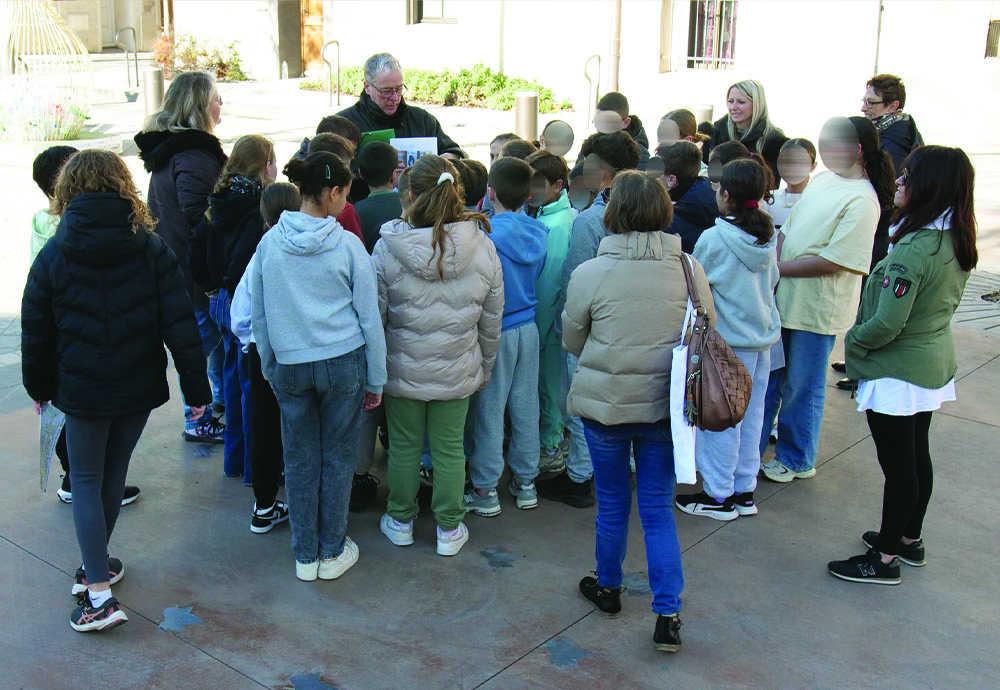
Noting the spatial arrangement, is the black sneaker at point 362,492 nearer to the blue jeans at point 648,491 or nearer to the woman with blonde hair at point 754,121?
the blue jeans at point 648,491

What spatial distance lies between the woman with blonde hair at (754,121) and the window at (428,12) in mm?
17135

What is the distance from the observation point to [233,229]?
172 inches

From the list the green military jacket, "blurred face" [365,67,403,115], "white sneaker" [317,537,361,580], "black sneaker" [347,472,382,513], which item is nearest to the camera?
the green military jacket

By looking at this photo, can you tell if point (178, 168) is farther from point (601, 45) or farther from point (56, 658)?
point (601, 45)

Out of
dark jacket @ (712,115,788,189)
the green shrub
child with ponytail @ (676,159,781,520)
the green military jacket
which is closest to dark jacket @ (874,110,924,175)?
dark jacket @ (712,115,788,189)

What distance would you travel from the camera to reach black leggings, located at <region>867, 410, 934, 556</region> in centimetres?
380

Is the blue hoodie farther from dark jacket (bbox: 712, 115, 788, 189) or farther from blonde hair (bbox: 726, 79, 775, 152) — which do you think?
blonde hair (bbox: 726, 79, 775, 152)

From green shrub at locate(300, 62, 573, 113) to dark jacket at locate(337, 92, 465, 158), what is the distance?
1384 centimetres

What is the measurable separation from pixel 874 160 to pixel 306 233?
2.63 m

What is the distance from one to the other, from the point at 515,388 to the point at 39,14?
13.5 meters

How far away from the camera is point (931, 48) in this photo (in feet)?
48.1

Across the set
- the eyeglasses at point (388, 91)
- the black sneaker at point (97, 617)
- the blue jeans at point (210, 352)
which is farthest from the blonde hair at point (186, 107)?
the black sneaker at point (97, 617)

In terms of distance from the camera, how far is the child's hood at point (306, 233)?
3.53 m

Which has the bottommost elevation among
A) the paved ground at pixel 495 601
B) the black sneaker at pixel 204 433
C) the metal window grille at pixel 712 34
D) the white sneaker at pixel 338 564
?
the paved ground at pixel 495 601
